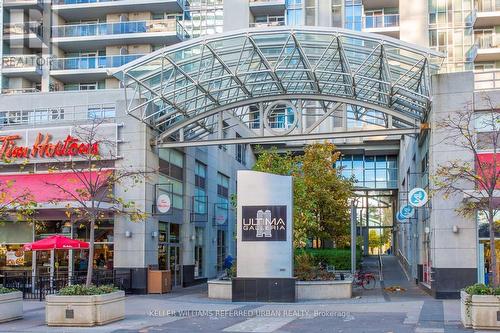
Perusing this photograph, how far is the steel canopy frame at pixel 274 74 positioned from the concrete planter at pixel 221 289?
686 centimetres

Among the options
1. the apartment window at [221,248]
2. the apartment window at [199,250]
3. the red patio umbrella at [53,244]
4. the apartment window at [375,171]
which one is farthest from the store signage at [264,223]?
the apartment window at [375,171]

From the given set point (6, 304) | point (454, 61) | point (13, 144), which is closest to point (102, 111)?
point (13, 144)

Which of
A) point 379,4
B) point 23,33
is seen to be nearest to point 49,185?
point 23,33

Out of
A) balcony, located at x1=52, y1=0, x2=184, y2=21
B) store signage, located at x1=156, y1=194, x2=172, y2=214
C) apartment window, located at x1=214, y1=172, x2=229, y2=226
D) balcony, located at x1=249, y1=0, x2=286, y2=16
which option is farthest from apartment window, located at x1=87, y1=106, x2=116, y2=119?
balcony, located at x1=249, y1=0, x2=286, y2=16

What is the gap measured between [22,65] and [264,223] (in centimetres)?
3830

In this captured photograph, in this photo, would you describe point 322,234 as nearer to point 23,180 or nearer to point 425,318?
point 23,180

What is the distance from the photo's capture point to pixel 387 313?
20.2 m

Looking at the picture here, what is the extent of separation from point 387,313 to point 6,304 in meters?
10.9

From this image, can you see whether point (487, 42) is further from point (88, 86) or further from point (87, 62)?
point (88, 86)

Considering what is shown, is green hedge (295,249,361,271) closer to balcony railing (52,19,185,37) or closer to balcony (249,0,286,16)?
balcony railing (52,19,185,37)

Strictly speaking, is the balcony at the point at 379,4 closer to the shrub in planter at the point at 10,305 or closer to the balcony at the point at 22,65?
the balcony at the point at 22,65

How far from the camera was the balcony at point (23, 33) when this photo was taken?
5575 centimetres

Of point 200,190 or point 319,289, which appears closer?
point 319,289

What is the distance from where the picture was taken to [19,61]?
55750mm
